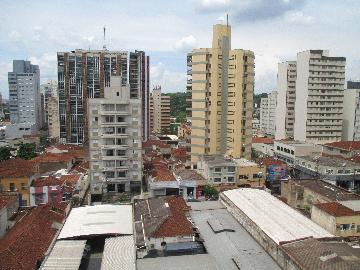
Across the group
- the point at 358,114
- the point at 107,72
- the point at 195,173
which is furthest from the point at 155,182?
the point at 358,114

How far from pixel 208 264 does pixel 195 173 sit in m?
27.1

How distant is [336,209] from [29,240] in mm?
25355

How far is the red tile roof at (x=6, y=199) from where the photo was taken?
3525cm

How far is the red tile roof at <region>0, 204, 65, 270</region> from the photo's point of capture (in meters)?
25.7

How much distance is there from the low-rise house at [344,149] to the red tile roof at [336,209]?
3487cm

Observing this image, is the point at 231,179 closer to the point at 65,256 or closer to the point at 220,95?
the point at 220,95

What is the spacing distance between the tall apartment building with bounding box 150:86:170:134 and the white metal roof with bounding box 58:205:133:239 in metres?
86.9

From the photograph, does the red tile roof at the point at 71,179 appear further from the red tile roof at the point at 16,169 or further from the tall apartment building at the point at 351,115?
the tall apartment building at the point at 351,115

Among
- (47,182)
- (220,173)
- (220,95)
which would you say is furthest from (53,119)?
(220,173)

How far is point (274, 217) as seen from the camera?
31344mm

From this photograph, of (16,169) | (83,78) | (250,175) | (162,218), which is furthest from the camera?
(83,78)

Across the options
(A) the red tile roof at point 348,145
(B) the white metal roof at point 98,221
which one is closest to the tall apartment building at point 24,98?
(A) the red tile roof at point 348,145

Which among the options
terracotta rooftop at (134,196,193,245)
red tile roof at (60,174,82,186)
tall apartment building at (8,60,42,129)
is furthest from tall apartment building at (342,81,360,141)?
tall apartment building at (8,60,42,129)

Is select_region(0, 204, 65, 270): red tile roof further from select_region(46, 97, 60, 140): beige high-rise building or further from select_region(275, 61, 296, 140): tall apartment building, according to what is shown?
select_region(46, 97, 60, 140): beige high-rise building
